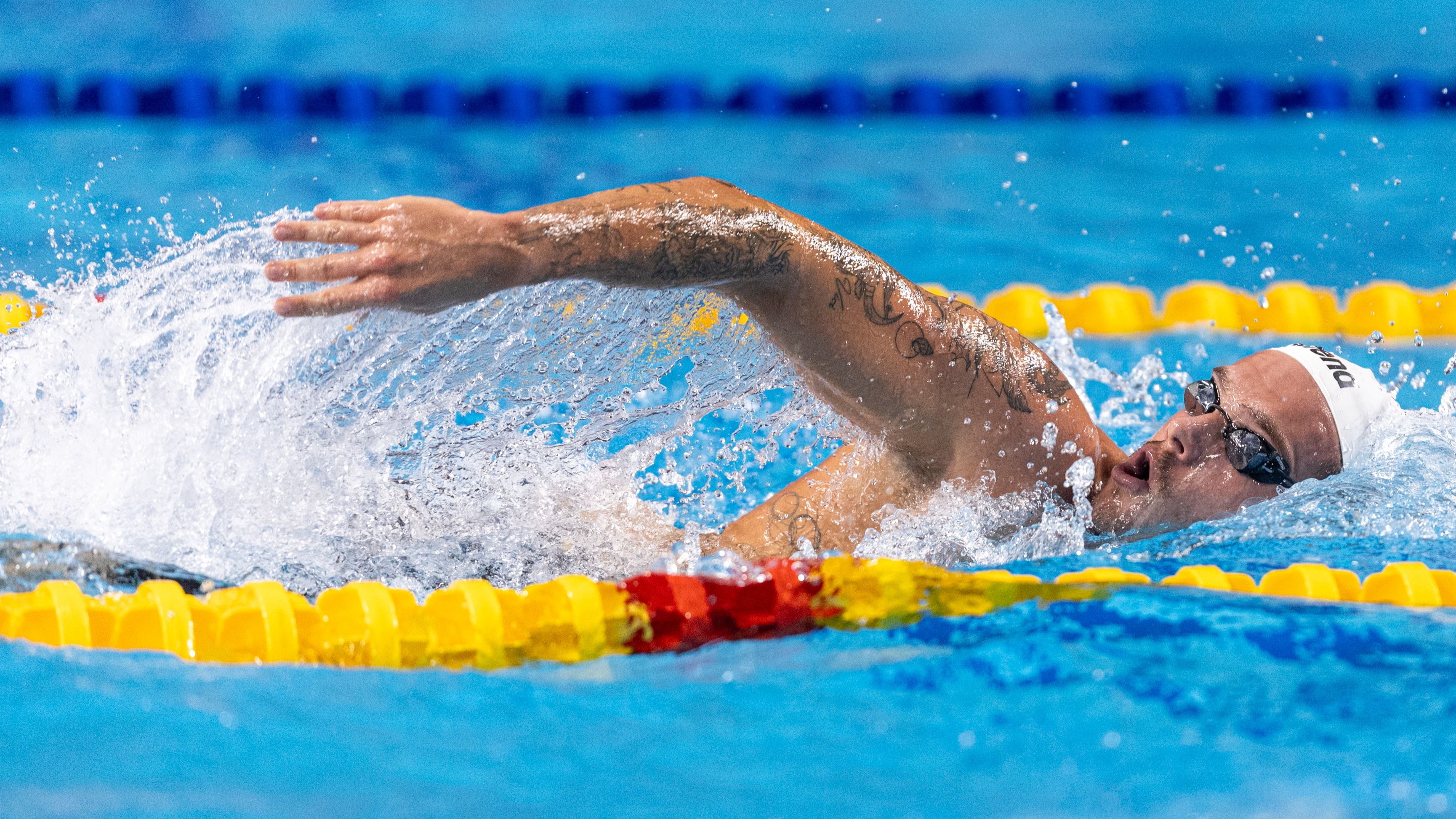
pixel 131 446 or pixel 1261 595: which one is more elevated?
pixel 131 446

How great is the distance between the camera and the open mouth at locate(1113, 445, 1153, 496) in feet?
6.61

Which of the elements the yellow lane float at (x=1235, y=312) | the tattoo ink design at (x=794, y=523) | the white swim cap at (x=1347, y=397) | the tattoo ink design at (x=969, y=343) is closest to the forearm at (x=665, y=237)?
the tattoo ink design at (x=969, y=343)

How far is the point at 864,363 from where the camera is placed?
5.78ft

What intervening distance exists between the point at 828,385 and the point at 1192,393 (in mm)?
611

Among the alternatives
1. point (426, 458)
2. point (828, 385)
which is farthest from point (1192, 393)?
point (426, 458)

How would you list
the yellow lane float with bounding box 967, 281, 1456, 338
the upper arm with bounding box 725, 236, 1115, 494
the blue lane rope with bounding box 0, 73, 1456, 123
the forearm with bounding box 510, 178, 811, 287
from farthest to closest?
1. the blue lane rope with bounding box 0, 73, 1456, 123
2. the yellow lane float with bounding box 967, 281, 1456, 338
3. the upper arm with bounding box 725, 236, 1115, 494
4. the forearm with bounding box 510, 178, 811, 287

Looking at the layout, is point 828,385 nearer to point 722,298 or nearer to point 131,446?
point 722,298

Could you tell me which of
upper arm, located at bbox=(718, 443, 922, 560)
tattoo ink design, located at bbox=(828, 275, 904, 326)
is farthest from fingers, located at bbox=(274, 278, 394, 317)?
upper arm, located at bbox=(718, 443, 922, 560)

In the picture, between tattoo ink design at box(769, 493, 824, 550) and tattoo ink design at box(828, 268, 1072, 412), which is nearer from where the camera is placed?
tattoo ink design at box(828, 268, 1072, 412)

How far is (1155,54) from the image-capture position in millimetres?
5262

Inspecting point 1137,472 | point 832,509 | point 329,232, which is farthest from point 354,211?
point 1137,472

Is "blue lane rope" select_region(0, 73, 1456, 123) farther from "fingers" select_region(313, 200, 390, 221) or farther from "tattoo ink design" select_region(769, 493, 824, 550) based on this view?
"fingers" select_region(313, 200, 390, 221)

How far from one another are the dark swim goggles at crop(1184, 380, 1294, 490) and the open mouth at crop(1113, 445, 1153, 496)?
104 millimetres

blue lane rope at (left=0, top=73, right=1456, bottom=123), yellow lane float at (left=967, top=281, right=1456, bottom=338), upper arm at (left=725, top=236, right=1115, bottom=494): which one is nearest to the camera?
upper arm at (left=725, top=236, right=1115, bottom=494)
